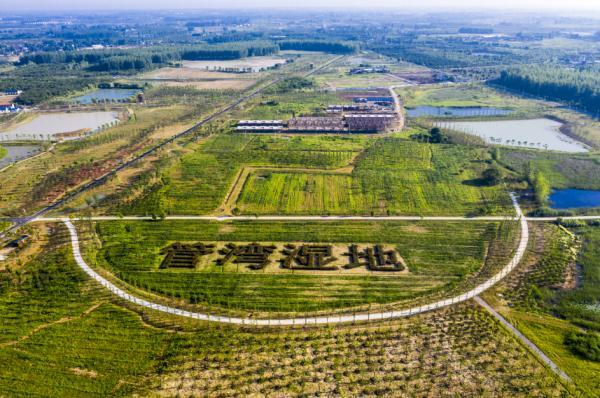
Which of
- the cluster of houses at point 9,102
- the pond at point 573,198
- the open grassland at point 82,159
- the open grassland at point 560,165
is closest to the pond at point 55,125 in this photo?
the open grassland at point 82,159

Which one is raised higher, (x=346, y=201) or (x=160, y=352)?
(x=346, y=201)

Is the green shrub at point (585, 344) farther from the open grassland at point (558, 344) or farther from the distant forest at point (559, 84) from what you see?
the distant forest at point (559, 84)

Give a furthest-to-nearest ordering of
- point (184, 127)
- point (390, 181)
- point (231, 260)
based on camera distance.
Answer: point (184, 127) < point (390, 181) < point (231, 260)

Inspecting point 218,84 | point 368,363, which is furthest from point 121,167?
point 218,84

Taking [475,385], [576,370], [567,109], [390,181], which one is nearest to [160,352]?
[475,385]

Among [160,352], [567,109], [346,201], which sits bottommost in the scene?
[160,352]

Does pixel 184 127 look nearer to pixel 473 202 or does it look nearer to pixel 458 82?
pixel 473 202

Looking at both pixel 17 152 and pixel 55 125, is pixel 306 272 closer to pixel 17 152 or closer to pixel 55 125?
pixel 17 152
